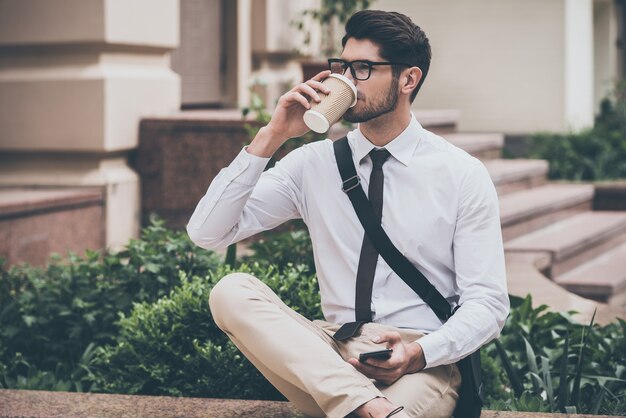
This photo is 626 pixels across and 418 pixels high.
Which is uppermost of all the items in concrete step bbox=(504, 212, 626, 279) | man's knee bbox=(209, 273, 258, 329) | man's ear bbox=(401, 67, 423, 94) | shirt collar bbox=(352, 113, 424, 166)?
man's ear bbox=(401, 67, 423, 94)

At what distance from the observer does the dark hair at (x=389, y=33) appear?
3365 millimetres

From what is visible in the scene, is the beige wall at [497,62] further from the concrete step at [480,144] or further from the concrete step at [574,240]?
the concrete step at [574,240]

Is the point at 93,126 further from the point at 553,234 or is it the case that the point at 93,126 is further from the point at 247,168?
the point at 247,168

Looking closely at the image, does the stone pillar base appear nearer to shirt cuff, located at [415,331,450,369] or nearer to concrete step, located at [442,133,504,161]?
concrete step, located at [442,133,504,161]

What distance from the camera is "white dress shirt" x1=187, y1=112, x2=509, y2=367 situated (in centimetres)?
328

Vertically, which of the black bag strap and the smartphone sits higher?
the black bag strap

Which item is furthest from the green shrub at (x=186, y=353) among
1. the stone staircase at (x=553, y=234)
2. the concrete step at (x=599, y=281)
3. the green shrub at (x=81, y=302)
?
the concrete step at (x=599, y=281)

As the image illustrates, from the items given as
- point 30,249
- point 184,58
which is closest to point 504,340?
point 30,249

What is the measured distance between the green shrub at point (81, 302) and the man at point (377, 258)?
148cm

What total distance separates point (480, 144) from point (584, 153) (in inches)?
107

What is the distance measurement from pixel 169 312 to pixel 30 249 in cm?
252

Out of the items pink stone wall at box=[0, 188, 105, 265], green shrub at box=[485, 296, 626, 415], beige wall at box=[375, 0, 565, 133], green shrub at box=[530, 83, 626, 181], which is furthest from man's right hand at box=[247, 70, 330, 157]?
beige wall at box=[375, 0, 565, 133]

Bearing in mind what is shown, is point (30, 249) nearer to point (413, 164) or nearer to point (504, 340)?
point (504, 340)

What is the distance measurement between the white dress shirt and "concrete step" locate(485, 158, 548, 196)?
5.31m
